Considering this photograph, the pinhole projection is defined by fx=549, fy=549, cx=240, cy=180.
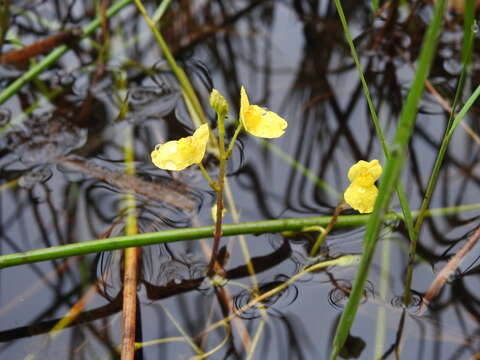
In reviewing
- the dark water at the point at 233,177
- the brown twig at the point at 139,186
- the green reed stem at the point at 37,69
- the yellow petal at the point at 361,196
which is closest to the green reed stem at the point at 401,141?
the yellow petal at the point at 361,196

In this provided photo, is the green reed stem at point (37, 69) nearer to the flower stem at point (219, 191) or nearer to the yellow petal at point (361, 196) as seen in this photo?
the flower stem at point (219, 191)

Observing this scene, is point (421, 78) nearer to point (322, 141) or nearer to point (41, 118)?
point (322, 141)

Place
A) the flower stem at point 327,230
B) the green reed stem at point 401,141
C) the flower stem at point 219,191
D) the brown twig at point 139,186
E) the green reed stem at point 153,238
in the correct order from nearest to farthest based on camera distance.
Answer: the green reed stem at point 401,141
the flower stem at point 219,191
the green reed stem at point 153,238
the flower stem at point 327,230
the brown twig at point 139,186

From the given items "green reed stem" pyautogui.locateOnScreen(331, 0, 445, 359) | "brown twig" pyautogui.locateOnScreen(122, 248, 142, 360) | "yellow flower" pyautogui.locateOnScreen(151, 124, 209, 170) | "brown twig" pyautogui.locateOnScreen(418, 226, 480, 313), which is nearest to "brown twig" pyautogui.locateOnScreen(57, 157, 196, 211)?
"brown twig" pyautogui.locateOnScreen(122, 248, 142, 360)

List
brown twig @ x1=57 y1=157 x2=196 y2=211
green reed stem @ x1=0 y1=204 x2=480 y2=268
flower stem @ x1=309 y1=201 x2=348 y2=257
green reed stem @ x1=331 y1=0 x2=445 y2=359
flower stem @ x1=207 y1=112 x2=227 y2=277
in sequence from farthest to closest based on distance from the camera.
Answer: brown twig @ x1=57 y1=157 x2=196 y2=211
flower stem @ x1=309 y1=201 x2=348 y2=257
green reed stem @ x1=0 y1=204 x2=480 y2=268
flower stem @ x1=207 y1=112 x2=227 y2=277
green reed stem @ x1=331 y1=0 x2=445 y2=359

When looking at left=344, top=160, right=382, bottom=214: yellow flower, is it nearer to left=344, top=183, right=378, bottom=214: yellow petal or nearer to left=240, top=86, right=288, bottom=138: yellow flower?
left=344, top=183, right=378, bottom=214: yellow petal

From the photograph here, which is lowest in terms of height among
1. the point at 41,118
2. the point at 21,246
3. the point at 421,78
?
the point at 421,78

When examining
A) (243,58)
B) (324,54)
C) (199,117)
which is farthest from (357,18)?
(199,117)

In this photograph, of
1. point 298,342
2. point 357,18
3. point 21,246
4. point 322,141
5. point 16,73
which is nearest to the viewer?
point 298,342
